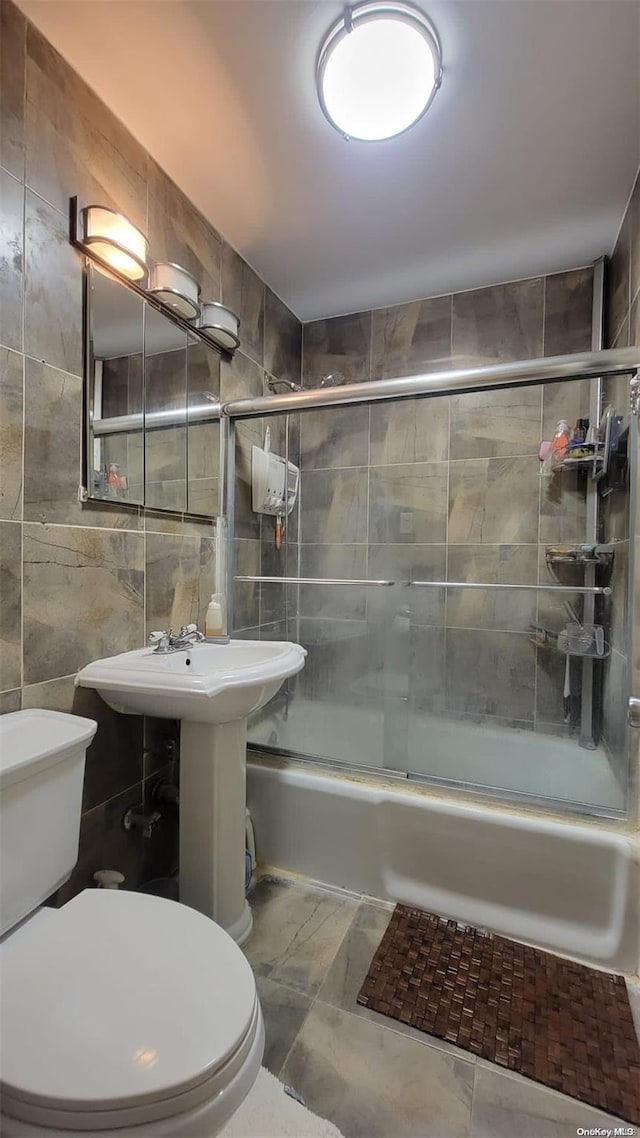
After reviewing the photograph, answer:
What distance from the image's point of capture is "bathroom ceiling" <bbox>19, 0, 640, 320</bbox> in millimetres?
1081

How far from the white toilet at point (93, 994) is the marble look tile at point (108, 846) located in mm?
308

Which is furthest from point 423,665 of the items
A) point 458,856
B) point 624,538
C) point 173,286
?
point 173,286

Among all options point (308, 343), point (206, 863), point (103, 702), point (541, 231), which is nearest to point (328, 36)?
point (541, 231)

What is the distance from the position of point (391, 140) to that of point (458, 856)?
2.17 metres

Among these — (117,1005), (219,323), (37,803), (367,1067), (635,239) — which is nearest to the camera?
(117,1005)

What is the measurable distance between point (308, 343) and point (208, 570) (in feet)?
4.94

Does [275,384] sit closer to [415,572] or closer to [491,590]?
[415,572]

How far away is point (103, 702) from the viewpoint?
1299 mm

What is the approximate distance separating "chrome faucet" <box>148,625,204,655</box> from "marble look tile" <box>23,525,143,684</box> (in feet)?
0.19

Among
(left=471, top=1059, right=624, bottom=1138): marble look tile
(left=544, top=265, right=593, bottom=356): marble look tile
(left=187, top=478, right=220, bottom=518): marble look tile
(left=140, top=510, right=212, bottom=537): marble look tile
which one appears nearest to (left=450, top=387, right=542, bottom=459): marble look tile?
(left=544, top=265, right=593, bottom=356): marble look tile

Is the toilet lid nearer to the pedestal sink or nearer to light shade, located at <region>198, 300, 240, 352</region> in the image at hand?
the pedestal sink

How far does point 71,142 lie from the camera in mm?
1158

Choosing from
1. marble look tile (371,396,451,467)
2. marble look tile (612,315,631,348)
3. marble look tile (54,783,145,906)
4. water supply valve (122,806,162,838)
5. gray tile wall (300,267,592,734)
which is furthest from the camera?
marble look tile (371,396,451,467)

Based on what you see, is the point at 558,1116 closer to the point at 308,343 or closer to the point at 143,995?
the point at 143,995
